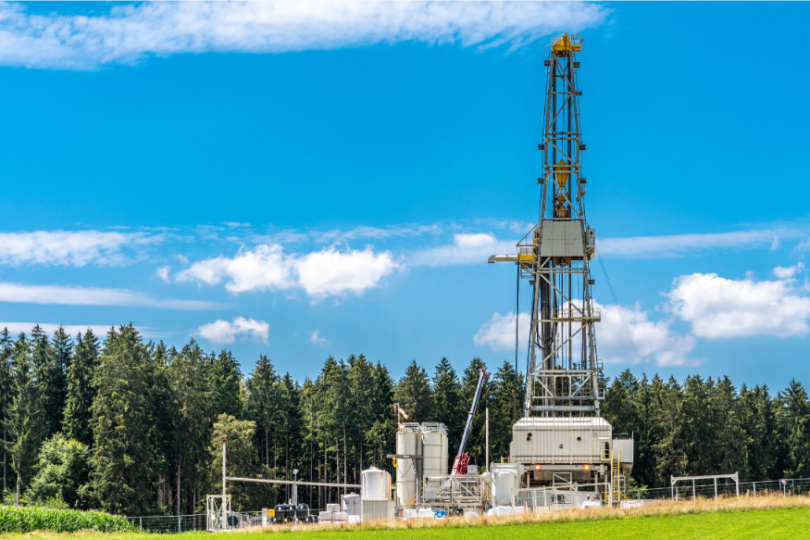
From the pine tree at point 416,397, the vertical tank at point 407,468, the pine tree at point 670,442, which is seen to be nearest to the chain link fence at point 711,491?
the pine tree at point 670,442

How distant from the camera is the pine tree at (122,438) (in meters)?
61.8

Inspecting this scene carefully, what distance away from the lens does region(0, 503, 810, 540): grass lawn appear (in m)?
26.3

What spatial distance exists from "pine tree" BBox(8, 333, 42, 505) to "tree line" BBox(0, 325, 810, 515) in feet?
0.34

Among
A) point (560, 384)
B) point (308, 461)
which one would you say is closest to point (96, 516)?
point (560, 384)

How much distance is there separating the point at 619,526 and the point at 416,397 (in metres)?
52.3

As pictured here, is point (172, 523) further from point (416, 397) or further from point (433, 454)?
point (416, 397)

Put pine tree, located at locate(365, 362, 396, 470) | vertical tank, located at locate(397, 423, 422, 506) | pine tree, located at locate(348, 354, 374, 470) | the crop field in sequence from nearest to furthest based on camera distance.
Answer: the crop field < vertical tank, located at locate(397, 423, 422, 506) < pine tree, located at locate(365, 362, 396, 470) < pine tree, located at locate(348, 354, 374, 470)

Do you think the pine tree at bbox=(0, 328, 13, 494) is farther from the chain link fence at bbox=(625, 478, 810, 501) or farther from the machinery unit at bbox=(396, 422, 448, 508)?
the chain link fence at bbox=(625, 478, 810, 501)

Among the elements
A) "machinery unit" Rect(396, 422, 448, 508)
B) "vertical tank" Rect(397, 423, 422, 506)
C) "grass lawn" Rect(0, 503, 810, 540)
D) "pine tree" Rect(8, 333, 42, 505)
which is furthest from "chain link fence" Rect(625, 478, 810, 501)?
A: "pine tree" Rect(8, 333, 42, 505)

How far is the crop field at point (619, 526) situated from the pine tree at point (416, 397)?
4479cm

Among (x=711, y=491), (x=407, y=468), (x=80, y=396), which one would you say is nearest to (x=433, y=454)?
(x=407, y=468)

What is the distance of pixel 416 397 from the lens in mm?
81188

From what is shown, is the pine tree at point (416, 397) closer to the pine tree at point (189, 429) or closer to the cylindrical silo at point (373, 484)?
the pine tree at point (189, 429)

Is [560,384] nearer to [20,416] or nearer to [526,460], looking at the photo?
[526,460]
